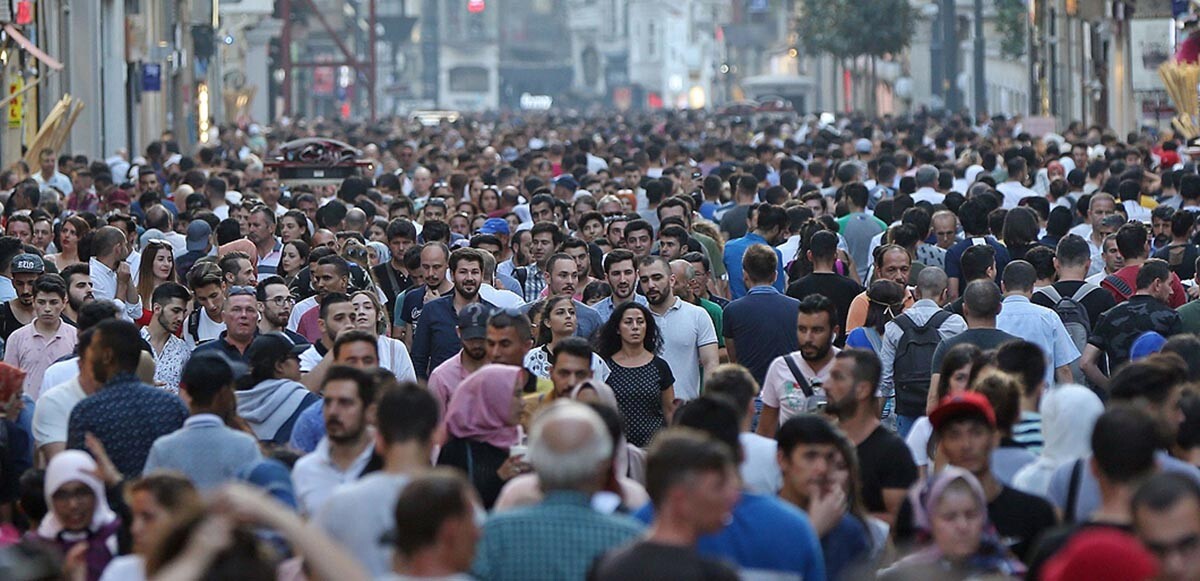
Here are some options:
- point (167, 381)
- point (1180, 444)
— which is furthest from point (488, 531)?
point (167, 381)

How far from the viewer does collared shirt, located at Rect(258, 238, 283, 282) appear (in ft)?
48.3

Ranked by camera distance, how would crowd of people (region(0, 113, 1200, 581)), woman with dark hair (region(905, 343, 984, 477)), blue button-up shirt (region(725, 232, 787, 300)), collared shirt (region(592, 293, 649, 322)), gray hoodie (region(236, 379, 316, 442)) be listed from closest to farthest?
crowd of people (region(0, 113, 1200, 581)), woman with dark hair (region(905, 343, 984, 477)), gray hoodie (region(236, 379, 316, 442)), collared shirt (region(592, 293, 649, 322)), blue button-up shirt (region(725, 232, 787, 300))

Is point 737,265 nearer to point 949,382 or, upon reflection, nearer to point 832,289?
point 832,289

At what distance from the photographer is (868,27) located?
70.4 meters

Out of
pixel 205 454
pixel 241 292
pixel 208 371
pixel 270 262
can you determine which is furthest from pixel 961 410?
pixel 270 262

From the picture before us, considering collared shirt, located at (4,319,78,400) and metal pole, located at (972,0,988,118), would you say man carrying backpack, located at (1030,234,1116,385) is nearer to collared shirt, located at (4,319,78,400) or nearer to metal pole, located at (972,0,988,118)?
collared shirt, located at (4,319,78,400)

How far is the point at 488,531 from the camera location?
609cm

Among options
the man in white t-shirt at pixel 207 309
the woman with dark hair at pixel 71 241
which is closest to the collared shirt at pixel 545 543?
the man in white t-shirt at pixel 207 309

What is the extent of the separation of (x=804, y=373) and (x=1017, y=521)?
2.83m

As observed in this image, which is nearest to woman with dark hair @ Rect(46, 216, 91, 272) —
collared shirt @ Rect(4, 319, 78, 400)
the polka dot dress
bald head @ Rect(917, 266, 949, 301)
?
collared shirt @ Rect(4, 319, 78, 400)

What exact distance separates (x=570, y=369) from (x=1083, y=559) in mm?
3908

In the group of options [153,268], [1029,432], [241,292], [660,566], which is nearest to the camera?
[660,566]

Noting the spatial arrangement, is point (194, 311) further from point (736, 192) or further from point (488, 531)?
point (736, 192)

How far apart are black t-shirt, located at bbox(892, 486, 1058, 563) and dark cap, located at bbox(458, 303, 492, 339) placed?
10.1 feet
